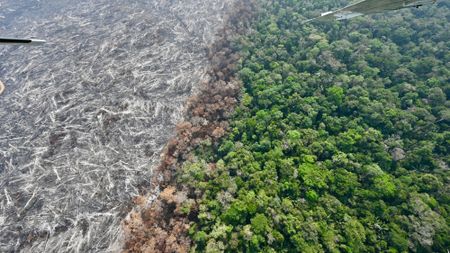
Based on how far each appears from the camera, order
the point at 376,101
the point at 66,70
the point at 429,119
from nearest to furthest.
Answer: the point at 429,119 → the point at 376,101 → the point at 66,70

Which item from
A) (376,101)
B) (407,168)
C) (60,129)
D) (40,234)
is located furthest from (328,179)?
(60,129)

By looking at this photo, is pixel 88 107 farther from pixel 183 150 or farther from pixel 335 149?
pixel 335 149

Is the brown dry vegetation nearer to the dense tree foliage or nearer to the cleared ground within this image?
the dense tree foliage

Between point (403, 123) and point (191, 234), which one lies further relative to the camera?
point (403, 123)

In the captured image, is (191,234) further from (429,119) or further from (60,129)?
(429,119)

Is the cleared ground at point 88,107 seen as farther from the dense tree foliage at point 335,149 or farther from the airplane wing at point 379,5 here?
the airplane wing at point 379,5

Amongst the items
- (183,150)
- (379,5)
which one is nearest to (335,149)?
(183,150)
